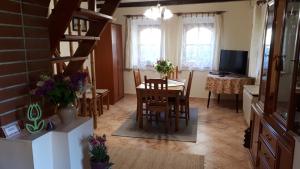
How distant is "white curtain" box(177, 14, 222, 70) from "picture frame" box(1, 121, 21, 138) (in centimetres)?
482

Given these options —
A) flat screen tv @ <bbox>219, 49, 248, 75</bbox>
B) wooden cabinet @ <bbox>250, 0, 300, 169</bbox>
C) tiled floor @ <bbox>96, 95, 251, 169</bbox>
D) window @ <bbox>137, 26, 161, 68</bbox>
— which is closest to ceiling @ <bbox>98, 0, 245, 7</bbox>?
window @ <bbox>137, 26, 161, 68</bbox>

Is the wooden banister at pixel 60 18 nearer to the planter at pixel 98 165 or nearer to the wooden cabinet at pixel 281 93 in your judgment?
the planter at pixel 98 165

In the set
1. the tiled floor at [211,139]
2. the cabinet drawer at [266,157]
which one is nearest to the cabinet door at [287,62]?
the cabinet drawer at [266,157]

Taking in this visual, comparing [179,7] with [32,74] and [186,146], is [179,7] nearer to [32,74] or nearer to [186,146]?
[186,146]

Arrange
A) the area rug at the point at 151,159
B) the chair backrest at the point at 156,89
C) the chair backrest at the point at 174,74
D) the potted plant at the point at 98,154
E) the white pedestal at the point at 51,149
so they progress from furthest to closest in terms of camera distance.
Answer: the chair backrest at the point at 174,74, the chair backrest at the point at 156,89, the area rug at the point at 151,159, the potted plant at the point at 98,154, the white pedestal at the point at 51,149

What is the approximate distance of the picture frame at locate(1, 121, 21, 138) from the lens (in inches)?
52.2

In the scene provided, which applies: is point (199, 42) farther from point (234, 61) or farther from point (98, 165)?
point (98, 165)

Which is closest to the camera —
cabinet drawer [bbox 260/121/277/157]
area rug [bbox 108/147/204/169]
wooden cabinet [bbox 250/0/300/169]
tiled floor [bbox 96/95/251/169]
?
wooden cabinet [bbox 250/0/300/169]

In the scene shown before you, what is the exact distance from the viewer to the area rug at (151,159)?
271 centimetres

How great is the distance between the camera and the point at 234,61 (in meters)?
5.25

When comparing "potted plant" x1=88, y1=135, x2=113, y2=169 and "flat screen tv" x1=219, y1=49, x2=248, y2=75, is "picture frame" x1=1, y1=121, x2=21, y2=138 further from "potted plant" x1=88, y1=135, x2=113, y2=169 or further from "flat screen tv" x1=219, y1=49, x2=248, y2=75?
"flat screen tv" x1=219, y1=49, x2=248, y2=75

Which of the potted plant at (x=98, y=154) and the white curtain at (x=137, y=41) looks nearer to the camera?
the potted plant at (x=98, y=154)

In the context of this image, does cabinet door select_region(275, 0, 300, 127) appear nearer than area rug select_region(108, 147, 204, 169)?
Yes

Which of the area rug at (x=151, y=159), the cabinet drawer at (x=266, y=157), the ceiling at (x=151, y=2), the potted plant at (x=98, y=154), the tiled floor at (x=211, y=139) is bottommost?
the area rug at (x=151, y=159)
